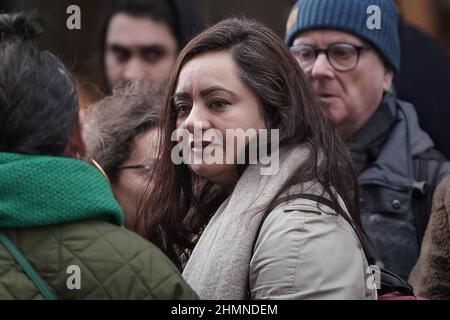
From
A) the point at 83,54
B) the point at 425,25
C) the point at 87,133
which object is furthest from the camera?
the point at 425,25

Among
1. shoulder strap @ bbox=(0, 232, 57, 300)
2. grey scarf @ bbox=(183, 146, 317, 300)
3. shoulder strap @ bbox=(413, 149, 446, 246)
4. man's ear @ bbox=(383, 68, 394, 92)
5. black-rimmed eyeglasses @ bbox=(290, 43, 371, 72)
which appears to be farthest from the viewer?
man's ear @ bbox=(383, 68, 394, 92)

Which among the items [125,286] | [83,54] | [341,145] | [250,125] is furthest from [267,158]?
[83,54]

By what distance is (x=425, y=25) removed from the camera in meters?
7.12

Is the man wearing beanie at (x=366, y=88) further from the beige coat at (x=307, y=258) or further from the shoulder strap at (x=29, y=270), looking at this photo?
the shoulder strap at (x=29, y=270)

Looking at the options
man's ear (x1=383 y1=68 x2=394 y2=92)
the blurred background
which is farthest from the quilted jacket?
the blurred background

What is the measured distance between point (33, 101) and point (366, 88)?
1.94m

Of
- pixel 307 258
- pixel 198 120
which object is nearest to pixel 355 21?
pixel 198 120

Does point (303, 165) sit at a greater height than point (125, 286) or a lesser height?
greater

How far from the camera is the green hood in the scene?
7.47 feet

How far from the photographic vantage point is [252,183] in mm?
2748

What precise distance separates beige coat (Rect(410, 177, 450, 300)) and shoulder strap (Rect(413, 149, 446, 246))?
296 millimetres

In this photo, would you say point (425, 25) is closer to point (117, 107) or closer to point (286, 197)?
point (117, 107)

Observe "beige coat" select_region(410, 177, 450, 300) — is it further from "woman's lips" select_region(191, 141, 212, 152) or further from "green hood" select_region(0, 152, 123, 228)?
"green hood" select_region(0, 152, 123, 228)
